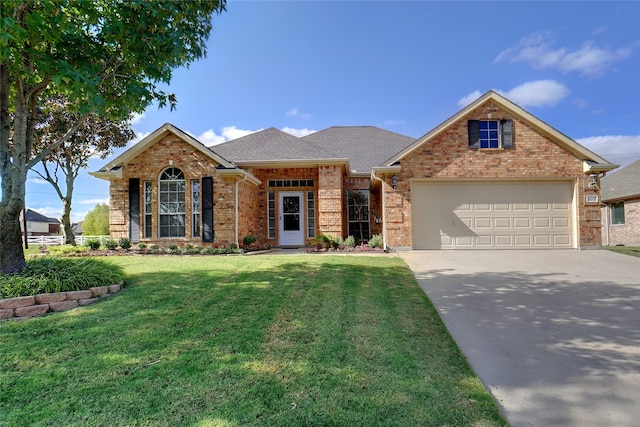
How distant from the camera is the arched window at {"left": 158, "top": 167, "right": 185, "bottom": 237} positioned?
11.9 metres

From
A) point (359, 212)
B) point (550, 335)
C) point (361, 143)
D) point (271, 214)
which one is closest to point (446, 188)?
point (359, 212)

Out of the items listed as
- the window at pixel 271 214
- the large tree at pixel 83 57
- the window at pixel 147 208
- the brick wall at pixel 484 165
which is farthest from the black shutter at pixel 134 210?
the brick wall at pixel 484 165

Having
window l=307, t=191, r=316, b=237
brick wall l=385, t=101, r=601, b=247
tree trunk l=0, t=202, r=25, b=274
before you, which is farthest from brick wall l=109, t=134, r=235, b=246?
tree trunk l=0, t=202, r=25, b=274

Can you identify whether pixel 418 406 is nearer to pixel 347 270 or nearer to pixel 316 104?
pixel 347 270

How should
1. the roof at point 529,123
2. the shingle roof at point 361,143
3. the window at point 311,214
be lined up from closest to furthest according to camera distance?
the roof at point 529,123 < the window at point 311,214 < the shingle roof at point 361,143

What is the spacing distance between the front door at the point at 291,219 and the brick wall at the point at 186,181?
2.83 metres

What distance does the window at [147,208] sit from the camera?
39.2ft

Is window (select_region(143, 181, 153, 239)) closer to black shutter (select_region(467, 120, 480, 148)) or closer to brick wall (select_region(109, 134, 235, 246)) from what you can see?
brick wall (select_region(109, 134, 235, 246))

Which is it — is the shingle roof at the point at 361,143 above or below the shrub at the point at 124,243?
above

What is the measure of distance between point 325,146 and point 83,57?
12.1 meters

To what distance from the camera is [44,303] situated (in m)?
4.70

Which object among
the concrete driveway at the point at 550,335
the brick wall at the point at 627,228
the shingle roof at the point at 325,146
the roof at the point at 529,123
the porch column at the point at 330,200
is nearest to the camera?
the concrete driveway at the point at 550,335

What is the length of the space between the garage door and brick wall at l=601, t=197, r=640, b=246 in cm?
1029

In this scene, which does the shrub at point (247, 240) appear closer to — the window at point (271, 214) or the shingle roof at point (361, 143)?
the window at point (271, 214)
